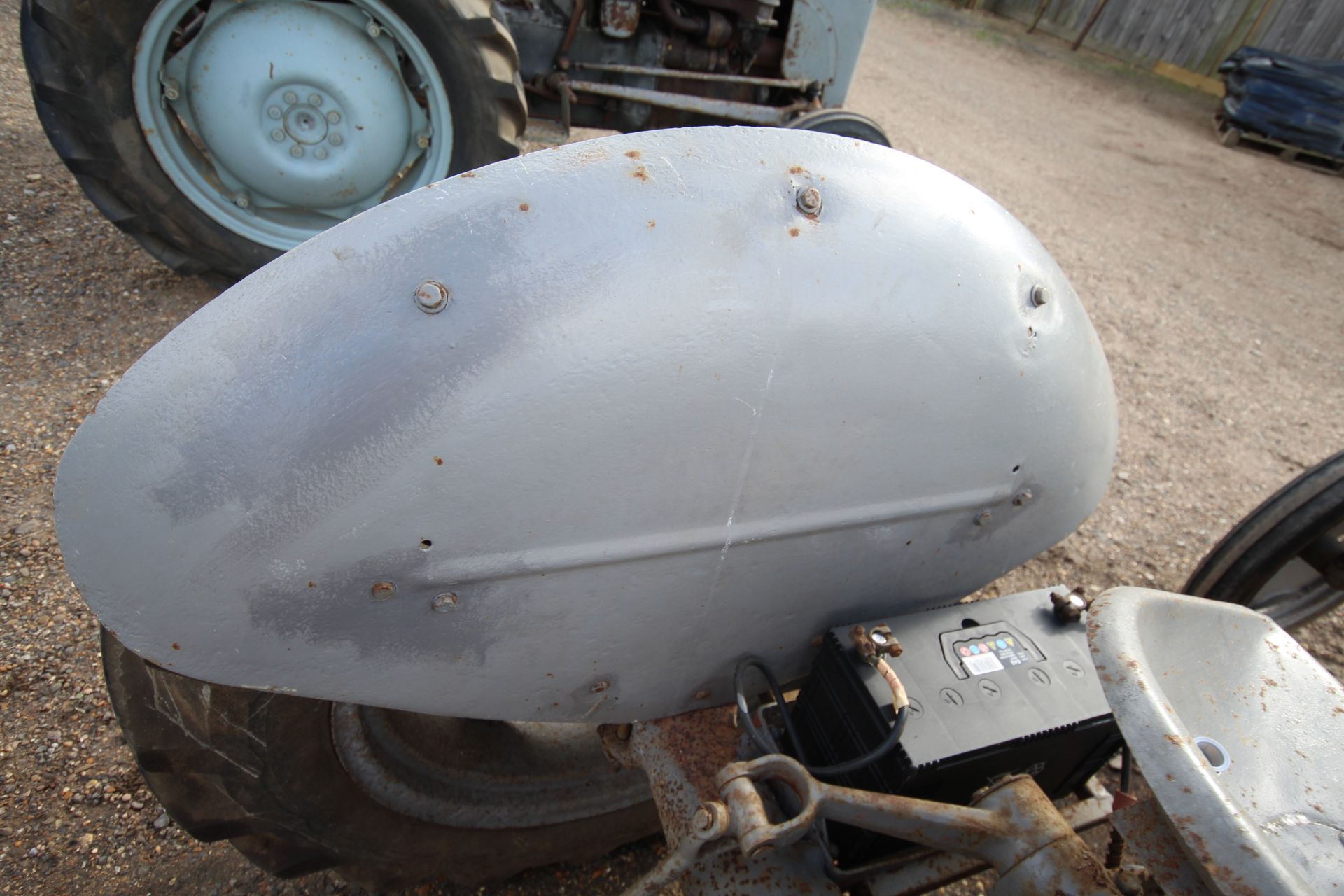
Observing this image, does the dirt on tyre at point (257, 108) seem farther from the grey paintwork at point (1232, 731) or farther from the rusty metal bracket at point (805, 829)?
the grey paintwork at point (1232, 731)

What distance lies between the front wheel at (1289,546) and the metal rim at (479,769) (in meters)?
1.66

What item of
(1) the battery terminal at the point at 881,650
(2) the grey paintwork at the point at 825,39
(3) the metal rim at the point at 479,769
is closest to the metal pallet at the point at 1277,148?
(2) the grey paintwork at the point at 825,39

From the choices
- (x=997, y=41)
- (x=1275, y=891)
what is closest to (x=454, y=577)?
(x=1275, y=891)

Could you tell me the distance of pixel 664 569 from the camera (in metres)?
→ 0.99

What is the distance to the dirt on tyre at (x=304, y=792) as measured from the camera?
41.2 inches

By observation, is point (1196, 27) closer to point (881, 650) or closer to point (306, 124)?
point (306, 124)

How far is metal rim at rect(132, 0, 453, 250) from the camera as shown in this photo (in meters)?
2.32

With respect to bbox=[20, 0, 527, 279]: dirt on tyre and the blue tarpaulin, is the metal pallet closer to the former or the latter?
the blue tarpaulin

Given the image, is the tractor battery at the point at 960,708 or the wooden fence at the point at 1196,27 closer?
the tractor battery at the point at 960,708

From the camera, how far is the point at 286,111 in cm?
244

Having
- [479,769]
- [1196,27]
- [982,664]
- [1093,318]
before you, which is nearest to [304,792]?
[479,769]

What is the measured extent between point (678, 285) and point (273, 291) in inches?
17.2

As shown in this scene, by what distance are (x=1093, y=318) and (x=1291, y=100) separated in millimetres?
5686

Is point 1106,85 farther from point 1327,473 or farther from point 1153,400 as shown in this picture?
point 1327,473
